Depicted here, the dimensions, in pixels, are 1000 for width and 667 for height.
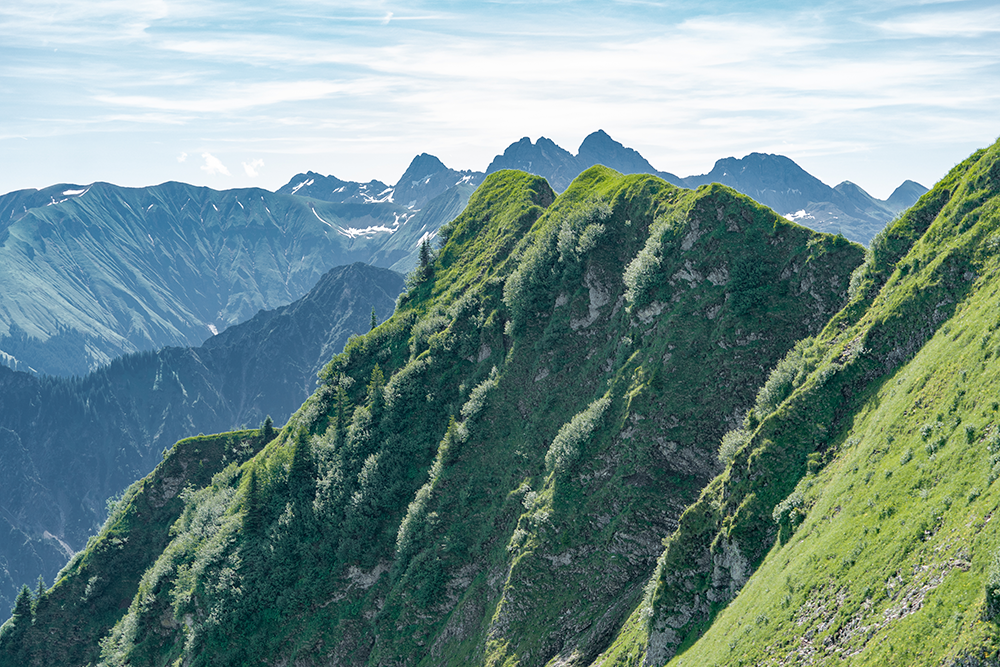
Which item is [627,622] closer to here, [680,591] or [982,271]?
[680,591]

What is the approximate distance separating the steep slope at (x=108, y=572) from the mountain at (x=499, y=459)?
18.4 inches

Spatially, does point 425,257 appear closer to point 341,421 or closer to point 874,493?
point 341,421

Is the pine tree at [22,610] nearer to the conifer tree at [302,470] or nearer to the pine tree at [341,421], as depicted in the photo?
the conifer tree at [302,470]

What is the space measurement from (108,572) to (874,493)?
12130cm

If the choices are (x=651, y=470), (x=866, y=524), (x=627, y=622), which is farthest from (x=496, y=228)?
(x=866, y=524)

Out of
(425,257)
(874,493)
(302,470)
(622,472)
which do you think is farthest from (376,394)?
(874,493)

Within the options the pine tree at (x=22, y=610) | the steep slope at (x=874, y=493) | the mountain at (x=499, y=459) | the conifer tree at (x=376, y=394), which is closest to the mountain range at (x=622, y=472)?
the steep slope at (x=874, y=493)

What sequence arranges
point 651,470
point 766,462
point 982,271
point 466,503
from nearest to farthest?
point 982,271 → point 766,462 → point 651,470 → point 466,503

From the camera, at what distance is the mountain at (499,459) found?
55.4 meters

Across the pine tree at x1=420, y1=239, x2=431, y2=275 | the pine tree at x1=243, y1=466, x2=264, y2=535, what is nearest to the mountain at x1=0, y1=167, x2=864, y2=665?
the pine tree at x1=243, y1=466, x2=264, y2=535

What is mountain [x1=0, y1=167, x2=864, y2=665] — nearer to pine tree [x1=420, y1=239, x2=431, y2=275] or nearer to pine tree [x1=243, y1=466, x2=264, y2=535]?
pine tree [x1=243, y1=466, x2=264, y2=535]

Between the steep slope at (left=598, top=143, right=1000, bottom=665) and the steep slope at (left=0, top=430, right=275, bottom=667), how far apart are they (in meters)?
93.2

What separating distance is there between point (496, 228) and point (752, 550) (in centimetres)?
7578

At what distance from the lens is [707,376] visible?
186 ft
